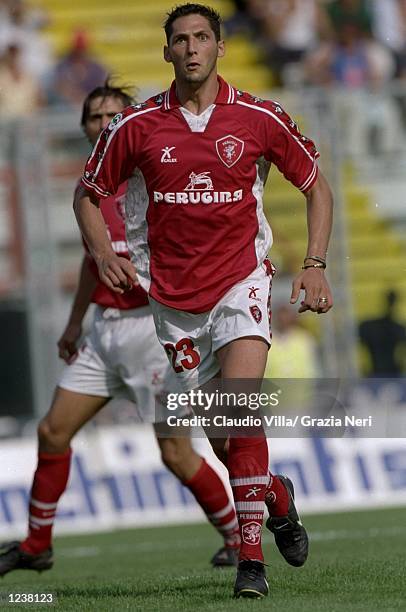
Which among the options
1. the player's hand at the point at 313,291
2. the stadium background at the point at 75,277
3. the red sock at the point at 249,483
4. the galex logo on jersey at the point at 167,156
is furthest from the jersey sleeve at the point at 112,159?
the stadium background at the point at 75,277

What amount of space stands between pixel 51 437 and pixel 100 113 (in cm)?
185

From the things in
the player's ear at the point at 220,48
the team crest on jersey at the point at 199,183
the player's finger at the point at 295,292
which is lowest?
the player's finger at the point at 295,292

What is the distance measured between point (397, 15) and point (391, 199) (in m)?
3.60

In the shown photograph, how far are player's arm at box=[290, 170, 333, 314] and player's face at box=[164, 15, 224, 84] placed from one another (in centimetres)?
74

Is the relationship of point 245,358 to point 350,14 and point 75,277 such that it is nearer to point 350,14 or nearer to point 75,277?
point 75,277

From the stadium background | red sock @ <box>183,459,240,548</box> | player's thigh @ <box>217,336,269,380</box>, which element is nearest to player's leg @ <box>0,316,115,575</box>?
red sock @ <box>183,459,240,548</box>

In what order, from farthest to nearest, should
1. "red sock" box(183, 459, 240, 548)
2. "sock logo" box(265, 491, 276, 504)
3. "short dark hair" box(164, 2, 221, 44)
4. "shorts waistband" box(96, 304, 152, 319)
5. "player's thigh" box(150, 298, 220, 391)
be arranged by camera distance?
"red sock" box(183, 459, 240, 548) < "shorts waistband" box(96, 304, 152, 319) < "sock logo" box(265, 491, 276, 504) < "player's thigh" box(150, 298, 220, 391) < "short dark hair" box(164, 2, 221, 44)

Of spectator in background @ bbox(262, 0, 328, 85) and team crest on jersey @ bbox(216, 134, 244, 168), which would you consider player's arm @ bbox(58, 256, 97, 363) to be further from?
spectator in background @ bbox(262, 0, 328, 85)

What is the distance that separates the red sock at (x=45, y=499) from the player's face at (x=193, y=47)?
283 cm

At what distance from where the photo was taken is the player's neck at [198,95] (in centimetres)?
682

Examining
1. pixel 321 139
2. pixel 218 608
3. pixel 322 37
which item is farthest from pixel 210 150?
pixel 322 37

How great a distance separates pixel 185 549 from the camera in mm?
11203

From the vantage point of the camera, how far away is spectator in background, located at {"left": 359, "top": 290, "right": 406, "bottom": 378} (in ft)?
48.4

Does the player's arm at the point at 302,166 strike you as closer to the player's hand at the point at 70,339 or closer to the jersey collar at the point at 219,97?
the jersey collar at the point at 219,97
